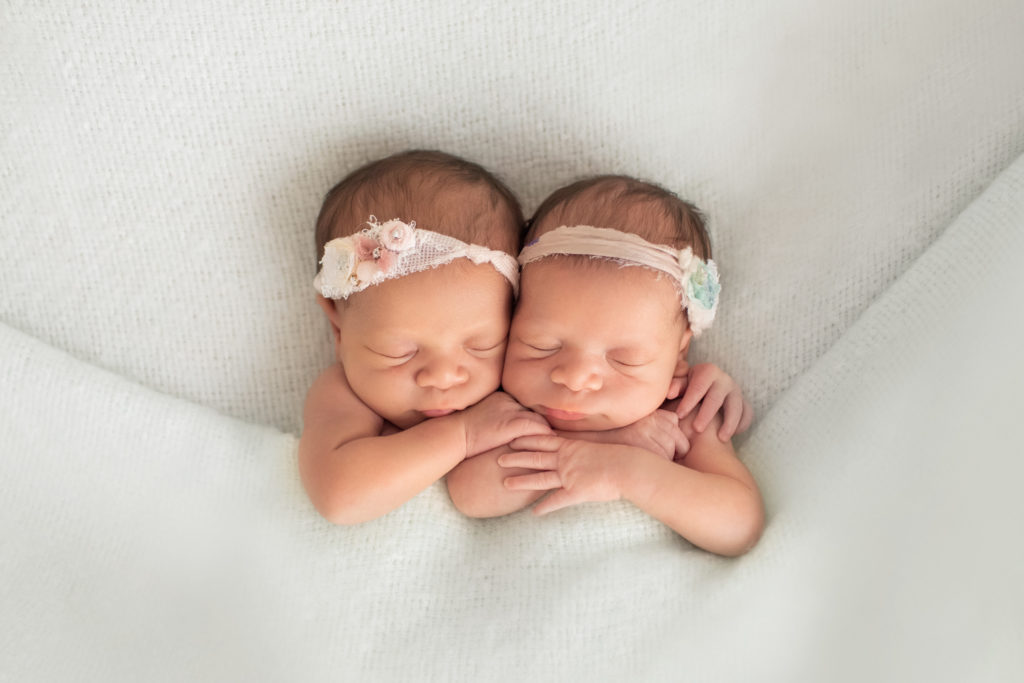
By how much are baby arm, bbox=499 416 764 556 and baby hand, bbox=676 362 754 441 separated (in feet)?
0.47

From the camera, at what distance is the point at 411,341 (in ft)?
5.78

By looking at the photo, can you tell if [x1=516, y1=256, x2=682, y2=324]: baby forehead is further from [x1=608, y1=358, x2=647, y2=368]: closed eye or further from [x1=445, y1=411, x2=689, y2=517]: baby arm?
[x1=445, y1=411, x2=689, y2=517]: baby arm

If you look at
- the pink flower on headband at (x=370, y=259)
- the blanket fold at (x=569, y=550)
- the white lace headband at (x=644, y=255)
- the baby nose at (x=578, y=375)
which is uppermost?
the white lace headband at (x=644, y=255)

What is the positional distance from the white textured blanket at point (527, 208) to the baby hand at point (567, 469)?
0.07 meters

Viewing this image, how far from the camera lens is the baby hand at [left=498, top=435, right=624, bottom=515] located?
67.2 inches

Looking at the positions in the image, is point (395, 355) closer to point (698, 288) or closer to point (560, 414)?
point (560, 414)

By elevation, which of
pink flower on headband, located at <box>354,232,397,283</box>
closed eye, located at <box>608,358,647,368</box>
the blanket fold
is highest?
pink flower on headband, located at <box>354,232,397,283</box>

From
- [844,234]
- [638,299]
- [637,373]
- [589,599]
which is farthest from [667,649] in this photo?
[844,234]

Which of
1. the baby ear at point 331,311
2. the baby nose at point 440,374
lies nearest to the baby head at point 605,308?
the baby nose at point 440,374

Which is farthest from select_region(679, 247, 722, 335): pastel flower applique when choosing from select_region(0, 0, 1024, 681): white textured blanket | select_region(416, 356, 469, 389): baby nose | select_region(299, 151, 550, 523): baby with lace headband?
select_region(416, 356, 469, 389): baby nose

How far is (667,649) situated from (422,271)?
83 cm

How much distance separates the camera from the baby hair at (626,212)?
1803mm

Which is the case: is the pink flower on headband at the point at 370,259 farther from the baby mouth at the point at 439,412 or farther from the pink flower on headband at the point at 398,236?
the baby mouth at the point at 439,412

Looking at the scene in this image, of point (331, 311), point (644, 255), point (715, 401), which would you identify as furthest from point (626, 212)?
point (331, 311)
